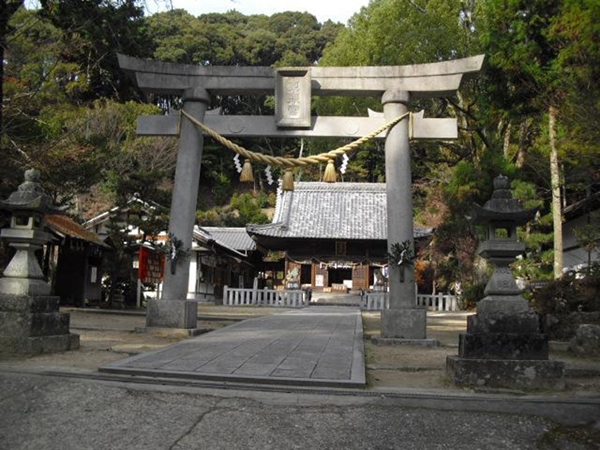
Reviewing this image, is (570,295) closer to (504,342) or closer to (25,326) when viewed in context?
(504,342)

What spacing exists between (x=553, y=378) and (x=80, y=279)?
18.4m

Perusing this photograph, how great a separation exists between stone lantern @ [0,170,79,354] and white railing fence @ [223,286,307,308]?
18.2 meters

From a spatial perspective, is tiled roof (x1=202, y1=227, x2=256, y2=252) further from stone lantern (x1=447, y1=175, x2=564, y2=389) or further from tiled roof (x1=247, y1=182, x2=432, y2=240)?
stone lantern (x1=447, y1=175, x2=564, y2=389)

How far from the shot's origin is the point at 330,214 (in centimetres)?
3058

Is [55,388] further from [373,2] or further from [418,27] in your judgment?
[373,2]

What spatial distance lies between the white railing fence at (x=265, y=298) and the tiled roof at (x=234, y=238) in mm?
7334

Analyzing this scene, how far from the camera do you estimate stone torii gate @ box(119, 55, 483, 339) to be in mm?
10164

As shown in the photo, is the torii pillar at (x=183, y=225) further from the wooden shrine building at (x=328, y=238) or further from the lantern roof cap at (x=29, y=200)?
the wooden shrine building at (x=328, y=238)

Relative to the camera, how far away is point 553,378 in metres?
5.34

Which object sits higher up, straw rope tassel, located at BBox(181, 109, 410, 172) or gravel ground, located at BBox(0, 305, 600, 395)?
straw rope tassel, located at BBox(181, 109, 410, 172)

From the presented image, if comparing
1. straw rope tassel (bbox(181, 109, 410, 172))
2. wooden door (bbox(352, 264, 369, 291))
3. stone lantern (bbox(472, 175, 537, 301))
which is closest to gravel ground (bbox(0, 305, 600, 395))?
stone lantern (bbox(472, 175, 537, 301))

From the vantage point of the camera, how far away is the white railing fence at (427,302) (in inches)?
977

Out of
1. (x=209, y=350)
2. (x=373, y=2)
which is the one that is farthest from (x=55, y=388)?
(x=373, y=2)

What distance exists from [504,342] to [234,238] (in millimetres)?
30189
